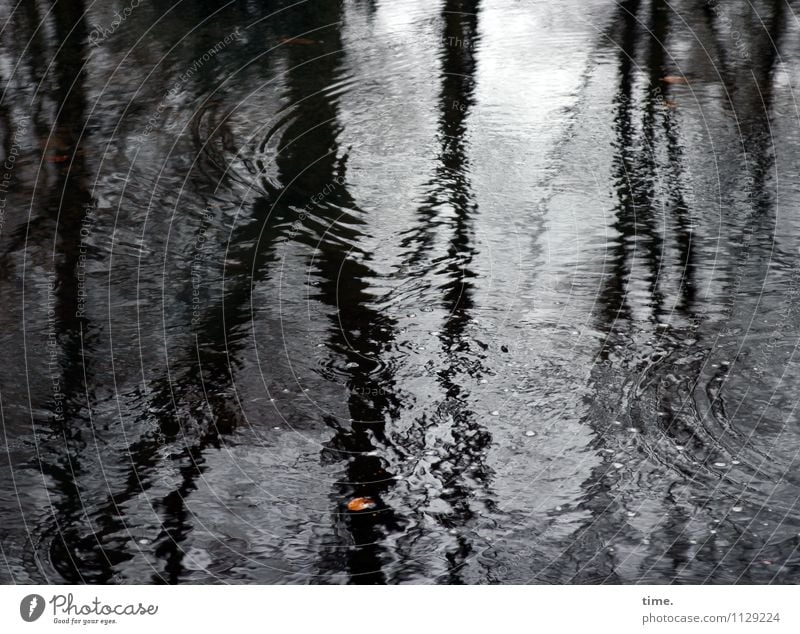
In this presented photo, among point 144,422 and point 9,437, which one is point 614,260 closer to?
point 144,422

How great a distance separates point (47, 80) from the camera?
26.8 feet

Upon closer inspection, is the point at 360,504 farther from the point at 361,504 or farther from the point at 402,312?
the point at 402,312

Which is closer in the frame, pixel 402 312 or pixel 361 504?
pixel 361 504

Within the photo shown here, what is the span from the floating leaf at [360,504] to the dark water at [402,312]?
0.03m

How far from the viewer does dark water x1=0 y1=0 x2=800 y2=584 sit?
3.65 meters

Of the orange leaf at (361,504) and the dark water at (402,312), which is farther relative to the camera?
the orange leaf at (361,504)

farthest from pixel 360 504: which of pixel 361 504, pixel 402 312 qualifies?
pixel 402 312

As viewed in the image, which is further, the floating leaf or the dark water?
the floating leaf

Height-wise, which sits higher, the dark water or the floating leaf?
the dark water

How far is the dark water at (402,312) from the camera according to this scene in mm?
3652

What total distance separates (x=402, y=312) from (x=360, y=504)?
4.77 feet

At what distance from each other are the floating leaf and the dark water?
0.03 m

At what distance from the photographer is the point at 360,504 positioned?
379 centimetres

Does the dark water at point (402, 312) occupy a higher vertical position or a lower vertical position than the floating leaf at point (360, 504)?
higher
